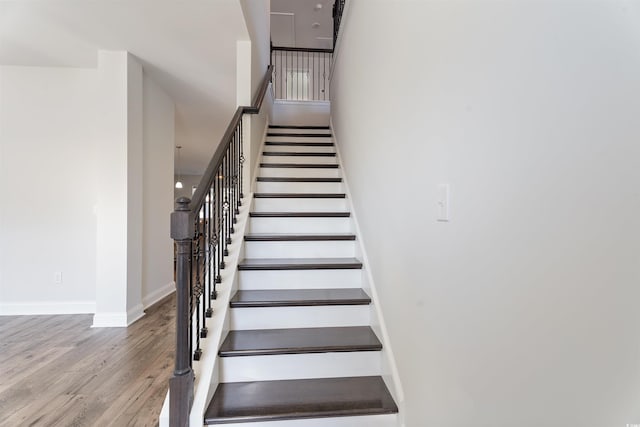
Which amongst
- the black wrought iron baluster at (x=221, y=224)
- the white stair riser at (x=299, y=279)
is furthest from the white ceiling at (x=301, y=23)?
the white stair riser at (x=299, y=279)

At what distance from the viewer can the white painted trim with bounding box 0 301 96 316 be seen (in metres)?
3.35

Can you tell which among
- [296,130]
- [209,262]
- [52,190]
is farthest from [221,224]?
[296,130]

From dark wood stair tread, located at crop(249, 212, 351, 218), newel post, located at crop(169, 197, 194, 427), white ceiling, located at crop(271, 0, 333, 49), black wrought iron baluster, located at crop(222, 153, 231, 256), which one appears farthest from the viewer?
white ceiling, located at crop(271, 0, 333, 49)

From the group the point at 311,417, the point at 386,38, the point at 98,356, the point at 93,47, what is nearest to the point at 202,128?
the point at 93,47

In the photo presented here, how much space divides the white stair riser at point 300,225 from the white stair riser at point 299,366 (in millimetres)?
1231

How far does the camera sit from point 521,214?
0.72 meters

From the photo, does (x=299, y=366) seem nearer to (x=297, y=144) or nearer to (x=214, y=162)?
(x=214, y=162)

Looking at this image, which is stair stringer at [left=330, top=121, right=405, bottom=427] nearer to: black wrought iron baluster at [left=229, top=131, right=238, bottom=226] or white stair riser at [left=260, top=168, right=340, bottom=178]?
white stair riser at [left=260, top=168, right=340, bottom=178]

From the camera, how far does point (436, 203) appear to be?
1.12 metres

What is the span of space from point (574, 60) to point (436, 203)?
0.60 m

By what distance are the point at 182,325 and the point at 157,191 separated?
3.06 meters

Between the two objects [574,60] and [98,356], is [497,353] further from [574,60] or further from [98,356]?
[98,356]

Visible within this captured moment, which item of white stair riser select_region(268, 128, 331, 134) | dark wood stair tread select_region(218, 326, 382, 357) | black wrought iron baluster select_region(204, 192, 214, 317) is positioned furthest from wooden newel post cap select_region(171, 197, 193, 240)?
white stair riser select_region(268, 128, 331, 134)

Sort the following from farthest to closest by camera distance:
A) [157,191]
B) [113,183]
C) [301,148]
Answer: [301,148]
[157,191]
[113,183]
